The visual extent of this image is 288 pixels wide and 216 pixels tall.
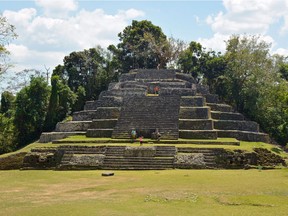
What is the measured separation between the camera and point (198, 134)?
26078 mm

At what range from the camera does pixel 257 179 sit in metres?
15.9

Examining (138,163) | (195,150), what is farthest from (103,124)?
(195,150)

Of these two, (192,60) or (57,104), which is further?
(192,60)

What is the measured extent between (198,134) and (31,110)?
1993 cm

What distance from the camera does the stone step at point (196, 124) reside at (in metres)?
27.0

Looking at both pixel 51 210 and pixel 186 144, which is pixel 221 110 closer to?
pixel 186 144

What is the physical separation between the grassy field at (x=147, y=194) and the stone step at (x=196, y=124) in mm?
8787

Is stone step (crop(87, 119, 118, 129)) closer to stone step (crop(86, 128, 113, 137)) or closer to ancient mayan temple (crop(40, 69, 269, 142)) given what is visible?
ancient mayan temple (crop(40, 69, 269, 142))

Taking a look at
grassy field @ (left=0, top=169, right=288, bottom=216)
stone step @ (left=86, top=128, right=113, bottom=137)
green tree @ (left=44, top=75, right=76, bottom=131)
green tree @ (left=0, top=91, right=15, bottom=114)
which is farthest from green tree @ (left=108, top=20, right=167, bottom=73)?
grassy field @ (left=0, top=169, right=288, bottom=216)

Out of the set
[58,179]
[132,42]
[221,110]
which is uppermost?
[132,42]

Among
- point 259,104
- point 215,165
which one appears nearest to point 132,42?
point 259,104

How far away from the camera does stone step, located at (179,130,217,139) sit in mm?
25938

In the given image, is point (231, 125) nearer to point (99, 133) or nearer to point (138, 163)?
point (99, 133)

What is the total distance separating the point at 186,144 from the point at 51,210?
14.5 m
